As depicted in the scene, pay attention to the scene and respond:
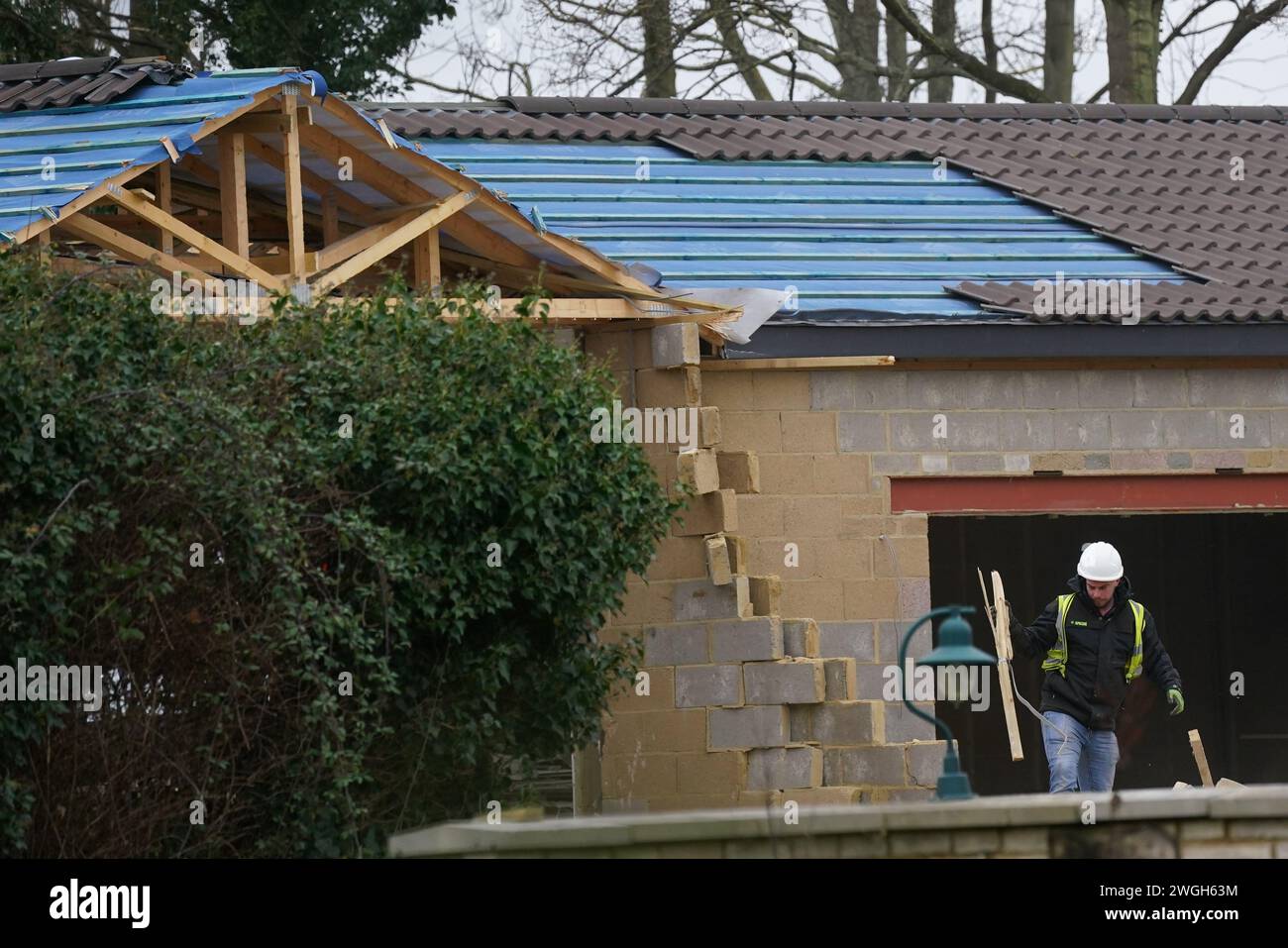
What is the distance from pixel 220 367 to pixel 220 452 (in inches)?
23.3

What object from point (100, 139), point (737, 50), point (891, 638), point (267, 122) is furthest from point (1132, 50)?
point (100, 139)

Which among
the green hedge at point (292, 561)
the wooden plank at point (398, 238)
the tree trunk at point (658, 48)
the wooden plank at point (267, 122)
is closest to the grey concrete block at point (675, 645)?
the green hedge at point (292, 561)

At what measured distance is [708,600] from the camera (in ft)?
37.4

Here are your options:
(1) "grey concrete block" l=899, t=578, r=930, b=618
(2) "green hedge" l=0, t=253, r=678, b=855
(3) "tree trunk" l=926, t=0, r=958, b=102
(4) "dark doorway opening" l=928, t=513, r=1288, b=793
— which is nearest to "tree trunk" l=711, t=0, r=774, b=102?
(3) "tree trunk" l=926, t=0, r=958, b=102

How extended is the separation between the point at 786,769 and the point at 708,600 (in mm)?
1038

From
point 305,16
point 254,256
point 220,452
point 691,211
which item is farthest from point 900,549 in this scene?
point 305,16

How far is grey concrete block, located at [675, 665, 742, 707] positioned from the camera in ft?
37.0

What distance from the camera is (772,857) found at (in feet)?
23.3

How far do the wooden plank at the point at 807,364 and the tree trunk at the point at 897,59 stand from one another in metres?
14.3

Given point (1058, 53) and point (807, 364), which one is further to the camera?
point (1058, 53)

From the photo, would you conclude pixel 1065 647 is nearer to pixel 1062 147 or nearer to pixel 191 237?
pixel 191 237

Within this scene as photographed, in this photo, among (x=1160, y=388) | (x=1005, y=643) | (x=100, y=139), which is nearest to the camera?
(x=100, y=139)

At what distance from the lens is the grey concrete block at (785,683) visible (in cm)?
1108

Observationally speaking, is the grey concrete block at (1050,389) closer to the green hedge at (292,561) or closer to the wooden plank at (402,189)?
the wooden plank at (402,189)
